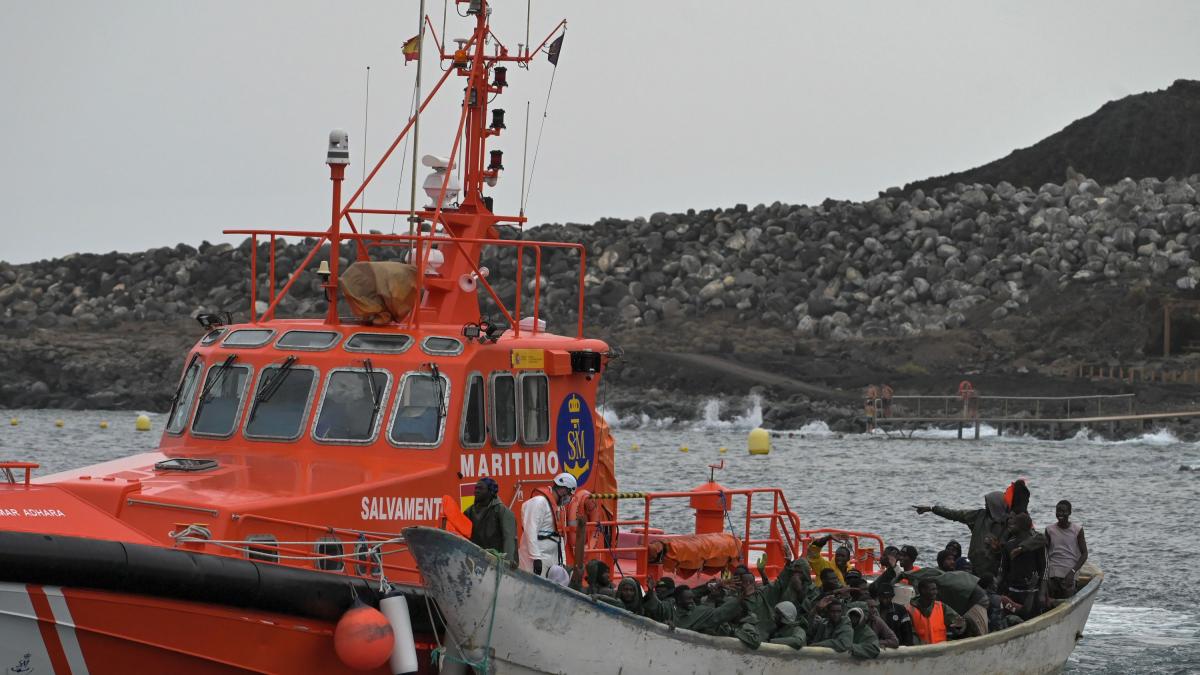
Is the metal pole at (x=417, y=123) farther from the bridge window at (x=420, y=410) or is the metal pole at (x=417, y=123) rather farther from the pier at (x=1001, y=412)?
the pier at (x=1001, y=412)

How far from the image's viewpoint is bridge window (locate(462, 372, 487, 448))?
12.4 metres

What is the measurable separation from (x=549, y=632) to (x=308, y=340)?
3.17 m

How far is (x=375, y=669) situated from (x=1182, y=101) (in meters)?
126

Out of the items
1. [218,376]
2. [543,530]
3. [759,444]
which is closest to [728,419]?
[759,444]

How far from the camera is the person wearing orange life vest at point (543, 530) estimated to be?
11797 millimetres

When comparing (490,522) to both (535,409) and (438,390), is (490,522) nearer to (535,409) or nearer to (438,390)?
(438,390)

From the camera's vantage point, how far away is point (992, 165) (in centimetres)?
12244

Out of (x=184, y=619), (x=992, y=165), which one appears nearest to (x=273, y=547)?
(x=184, y=619)

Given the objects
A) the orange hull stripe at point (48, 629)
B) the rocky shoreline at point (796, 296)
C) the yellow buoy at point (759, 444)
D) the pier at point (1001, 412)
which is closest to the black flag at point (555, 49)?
the orange hull stripe at point (48, 629)

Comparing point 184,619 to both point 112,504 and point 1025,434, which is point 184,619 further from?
point 1025,434

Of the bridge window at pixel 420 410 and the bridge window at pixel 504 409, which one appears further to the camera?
the bridge window at pixel 504 409

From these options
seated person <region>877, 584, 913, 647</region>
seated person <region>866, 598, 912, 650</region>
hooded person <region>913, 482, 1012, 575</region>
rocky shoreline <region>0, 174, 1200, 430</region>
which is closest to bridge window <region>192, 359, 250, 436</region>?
seated person <region>866, 598, 912, 650</region>

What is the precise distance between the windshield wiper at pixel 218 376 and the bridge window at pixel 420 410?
1.37 m

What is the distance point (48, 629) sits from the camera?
9867 mm
